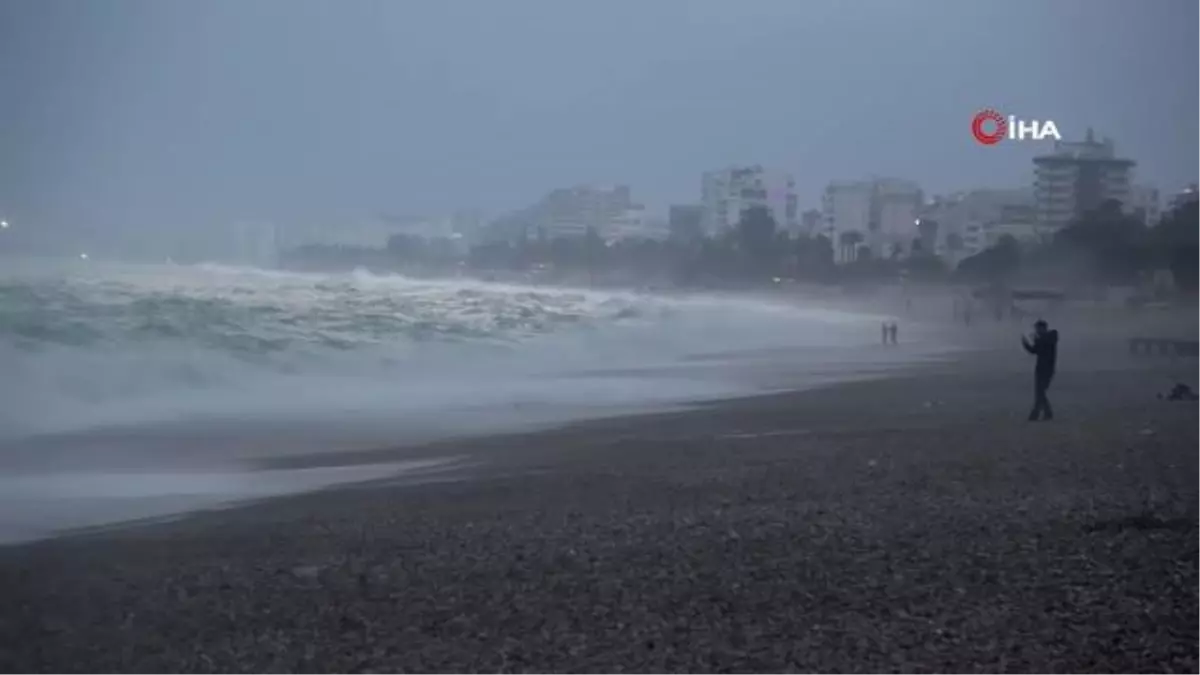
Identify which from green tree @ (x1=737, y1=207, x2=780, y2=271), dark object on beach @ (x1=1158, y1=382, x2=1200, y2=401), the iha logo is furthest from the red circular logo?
green tree @ (x1=737, y1=207, x2=780, y2=271)

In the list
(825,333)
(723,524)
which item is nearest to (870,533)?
(723,524)

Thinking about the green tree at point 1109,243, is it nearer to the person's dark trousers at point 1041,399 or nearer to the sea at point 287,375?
the sea at point 287,375

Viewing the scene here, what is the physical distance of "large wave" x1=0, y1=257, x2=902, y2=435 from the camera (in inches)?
682

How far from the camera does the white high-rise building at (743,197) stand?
248ft

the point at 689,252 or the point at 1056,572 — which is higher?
the point at 689,252

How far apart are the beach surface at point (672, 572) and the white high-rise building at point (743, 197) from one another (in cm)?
6410

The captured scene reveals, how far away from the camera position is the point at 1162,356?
86.8 feet

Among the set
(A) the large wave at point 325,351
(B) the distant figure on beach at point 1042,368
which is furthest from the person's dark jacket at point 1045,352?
(A) the large wave at point 325,351

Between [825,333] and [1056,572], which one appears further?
[825,333]

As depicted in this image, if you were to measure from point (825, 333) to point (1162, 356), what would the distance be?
11.5m

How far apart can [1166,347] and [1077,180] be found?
2295 cm

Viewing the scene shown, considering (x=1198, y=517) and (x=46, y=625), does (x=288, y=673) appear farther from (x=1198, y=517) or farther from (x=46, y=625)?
(x=1198, y=517)

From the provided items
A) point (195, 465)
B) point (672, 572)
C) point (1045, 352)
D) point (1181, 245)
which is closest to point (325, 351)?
point (195, 465)

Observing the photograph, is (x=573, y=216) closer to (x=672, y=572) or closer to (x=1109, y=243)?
(x=1109, y=243)
